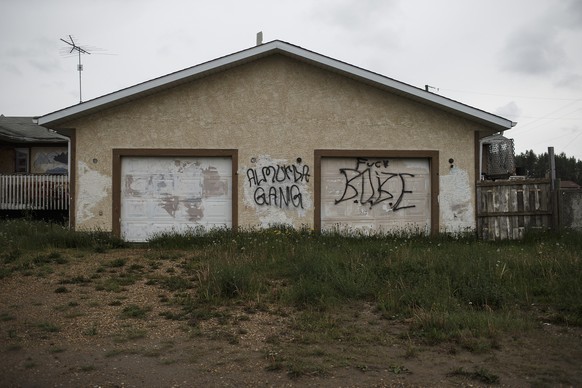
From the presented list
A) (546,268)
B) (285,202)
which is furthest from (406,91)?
(546,268)

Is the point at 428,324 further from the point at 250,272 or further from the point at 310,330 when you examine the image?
the point at 250,272

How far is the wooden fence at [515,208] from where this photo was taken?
11820 millimetres

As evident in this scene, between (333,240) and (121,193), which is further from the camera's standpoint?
(121,193)

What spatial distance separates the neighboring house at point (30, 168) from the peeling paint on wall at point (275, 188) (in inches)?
276

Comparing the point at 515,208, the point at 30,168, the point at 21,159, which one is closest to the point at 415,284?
the point at 515,208

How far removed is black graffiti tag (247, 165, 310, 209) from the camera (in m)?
12.2

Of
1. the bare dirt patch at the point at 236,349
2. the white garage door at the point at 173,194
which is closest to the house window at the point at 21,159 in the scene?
the white garage door at the point at 173,194

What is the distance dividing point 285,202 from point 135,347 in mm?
7467

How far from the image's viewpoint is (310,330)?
18.0 feet

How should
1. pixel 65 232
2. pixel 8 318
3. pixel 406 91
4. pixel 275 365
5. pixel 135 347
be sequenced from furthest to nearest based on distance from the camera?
1. pixel 406 91
2. pixel 65 232
3. pixel 8 318
4. pixel 135 347
5. pixel 275 365

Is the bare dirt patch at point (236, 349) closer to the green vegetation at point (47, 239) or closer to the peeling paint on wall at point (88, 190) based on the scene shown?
the green vegetation at point (47, 239)

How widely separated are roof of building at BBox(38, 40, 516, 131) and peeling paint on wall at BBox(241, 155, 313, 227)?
2.28 m

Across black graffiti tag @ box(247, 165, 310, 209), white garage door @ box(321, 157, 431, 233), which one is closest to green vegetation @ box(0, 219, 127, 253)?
black graffiti tag @ box(247, 165, 310, 209)

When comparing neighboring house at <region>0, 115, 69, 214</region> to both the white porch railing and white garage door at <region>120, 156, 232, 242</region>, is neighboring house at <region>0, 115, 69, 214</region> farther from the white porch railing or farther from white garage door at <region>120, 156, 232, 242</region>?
white garage door at <region>120, 156, 232, 242</region>
